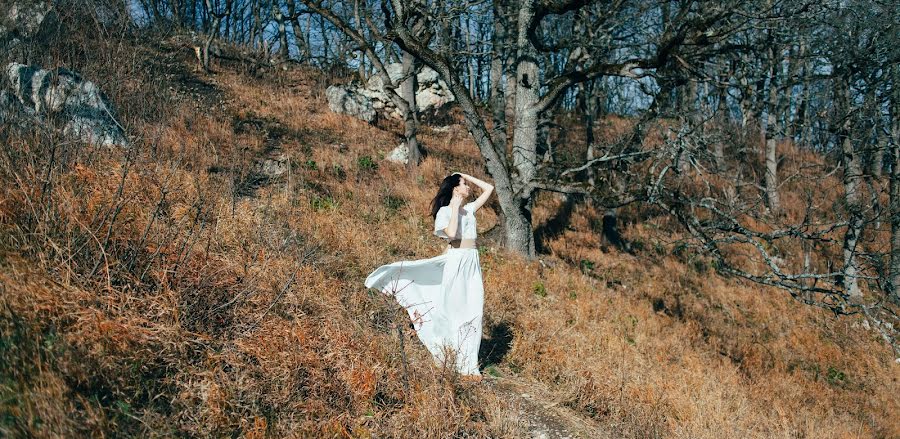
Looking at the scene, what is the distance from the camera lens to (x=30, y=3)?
34.1 ft

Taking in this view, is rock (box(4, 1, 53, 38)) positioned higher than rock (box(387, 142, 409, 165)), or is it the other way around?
rock (box(4, 1, 53, 38))

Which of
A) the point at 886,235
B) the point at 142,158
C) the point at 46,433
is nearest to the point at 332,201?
the point at 142,158

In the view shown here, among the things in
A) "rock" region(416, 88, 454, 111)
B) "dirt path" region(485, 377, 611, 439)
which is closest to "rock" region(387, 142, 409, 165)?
"rock" region(416, 88, 454, 111)

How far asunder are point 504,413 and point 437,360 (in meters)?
1.00

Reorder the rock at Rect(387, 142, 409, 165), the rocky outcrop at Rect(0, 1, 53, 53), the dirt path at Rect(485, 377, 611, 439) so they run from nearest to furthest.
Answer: the dirt path at Rect(485, 377, 611, 439) → the rocky outcrop at Rect(0, 1, 53, 53) → the rock at Rect(387, 142, 409, 165)

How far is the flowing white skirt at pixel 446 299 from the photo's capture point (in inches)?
216

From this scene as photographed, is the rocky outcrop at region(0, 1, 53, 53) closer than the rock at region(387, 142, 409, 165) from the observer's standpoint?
Yes

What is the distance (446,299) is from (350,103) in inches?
431

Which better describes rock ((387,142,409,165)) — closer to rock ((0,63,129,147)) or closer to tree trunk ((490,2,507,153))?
tree trunk ((490,2,507,153))

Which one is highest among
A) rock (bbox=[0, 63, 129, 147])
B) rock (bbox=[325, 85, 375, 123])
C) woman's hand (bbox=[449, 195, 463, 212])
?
rock (bbox=[325, 85, 375, 123])

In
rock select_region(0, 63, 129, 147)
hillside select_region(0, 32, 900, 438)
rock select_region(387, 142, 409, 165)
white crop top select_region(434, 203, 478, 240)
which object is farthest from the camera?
rock select_region(387, 142, 409, 165)

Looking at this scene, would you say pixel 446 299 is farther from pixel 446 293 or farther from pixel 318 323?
pixel 318 323

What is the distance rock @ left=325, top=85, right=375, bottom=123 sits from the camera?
1521cm

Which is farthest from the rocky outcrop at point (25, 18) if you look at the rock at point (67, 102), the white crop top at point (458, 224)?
the white crop top at point (458, 224)
